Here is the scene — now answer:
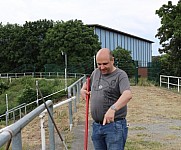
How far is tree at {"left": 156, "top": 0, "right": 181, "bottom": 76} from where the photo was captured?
30.8 meters

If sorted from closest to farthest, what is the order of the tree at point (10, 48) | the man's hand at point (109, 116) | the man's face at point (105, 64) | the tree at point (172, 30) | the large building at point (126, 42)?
the man's hand at point (109, 116) < the man's face at point (105, 64) < the tree at point (172, 30) < the tree at point (10, 48) < the large building at point (126, 42)

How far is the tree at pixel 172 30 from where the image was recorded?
30.8 meters

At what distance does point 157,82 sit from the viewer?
94.7ft

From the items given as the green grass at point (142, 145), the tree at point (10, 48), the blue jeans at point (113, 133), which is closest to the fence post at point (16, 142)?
the blue jeans at point (113, 133)

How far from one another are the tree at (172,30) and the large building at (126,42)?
42.6m

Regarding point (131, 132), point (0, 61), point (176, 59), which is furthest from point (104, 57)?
point (0, 61)

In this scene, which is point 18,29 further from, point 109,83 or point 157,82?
point 109,83

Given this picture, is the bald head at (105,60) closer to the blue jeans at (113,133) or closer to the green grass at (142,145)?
the blue jeans at (113,133)

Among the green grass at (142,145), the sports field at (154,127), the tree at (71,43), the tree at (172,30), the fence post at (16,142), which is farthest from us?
the tree at (71,43)

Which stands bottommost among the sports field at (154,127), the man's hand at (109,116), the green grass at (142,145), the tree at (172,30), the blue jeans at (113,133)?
the sports field at (154,127)

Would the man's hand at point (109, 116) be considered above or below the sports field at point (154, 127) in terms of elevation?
above

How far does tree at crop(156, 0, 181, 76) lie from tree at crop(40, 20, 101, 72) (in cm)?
2424

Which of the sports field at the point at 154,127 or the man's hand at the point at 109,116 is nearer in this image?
the man's hand at the point at 109,116

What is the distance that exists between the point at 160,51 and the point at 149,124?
25.6 metres
